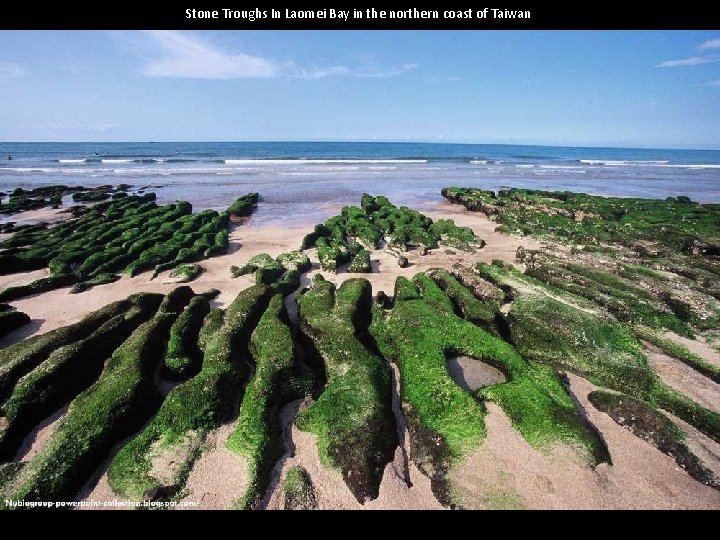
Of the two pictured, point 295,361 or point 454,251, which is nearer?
point 295,361

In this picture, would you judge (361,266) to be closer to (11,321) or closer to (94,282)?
(94,282)

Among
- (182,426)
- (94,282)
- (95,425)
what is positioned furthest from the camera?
(94,282)

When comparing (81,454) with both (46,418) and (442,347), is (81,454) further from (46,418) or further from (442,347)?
(442,347)

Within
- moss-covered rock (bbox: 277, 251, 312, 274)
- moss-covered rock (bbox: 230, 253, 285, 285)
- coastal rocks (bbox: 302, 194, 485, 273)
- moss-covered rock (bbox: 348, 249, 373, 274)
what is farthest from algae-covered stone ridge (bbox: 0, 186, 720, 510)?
coastal rocks (bbox: 302, 194, 485, 273)

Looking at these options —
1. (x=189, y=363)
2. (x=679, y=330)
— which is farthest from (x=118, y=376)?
(x=679, y=330)

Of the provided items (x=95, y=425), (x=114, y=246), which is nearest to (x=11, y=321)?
(x=95, y=425)
